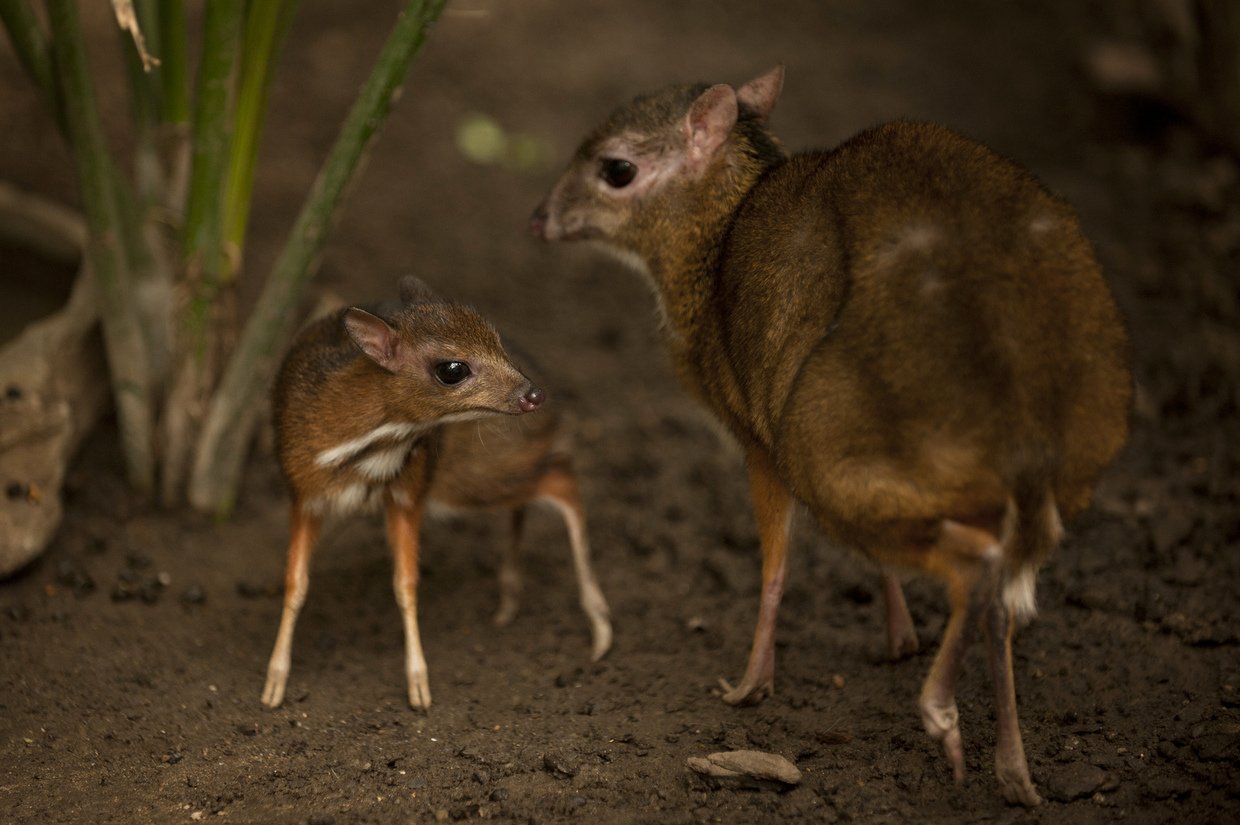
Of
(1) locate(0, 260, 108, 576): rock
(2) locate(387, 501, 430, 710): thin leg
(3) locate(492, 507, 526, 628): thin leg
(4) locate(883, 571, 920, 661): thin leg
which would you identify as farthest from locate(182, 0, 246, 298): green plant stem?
(4) locate(883, 571, 920, 661): thin leg

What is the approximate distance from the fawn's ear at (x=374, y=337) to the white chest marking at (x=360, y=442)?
232 millimetres

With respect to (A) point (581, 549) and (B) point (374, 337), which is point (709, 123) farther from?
(A) point (581, 549)

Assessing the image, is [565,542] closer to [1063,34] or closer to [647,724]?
[647,724]

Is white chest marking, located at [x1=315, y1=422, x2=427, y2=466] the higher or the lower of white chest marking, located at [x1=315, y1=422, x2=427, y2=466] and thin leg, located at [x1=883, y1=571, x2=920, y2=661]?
the higher

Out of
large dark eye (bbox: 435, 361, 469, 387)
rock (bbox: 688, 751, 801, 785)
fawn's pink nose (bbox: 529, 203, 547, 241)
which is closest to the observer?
rock (bbox: 688, 751, 801, 785)

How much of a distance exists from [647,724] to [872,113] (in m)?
6.31

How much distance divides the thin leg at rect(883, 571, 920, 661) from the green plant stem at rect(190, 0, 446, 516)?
105 inches

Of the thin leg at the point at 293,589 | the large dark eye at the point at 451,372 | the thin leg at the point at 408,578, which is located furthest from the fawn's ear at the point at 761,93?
the thin leg at the point at 293,589

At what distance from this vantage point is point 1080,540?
5.93 m

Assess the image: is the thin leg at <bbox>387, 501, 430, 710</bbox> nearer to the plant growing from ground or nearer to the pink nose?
the pink nose

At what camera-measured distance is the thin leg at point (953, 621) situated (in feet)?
12.8

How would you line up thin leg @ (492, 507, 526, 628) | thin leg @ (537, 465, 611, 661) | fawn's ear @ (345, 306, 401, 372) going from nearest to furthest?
fawn's ear @ (345, 306, 401, 372) < thin leg @ (537, 465, 611, 661) < thin leg @ (492, 507, 526, 628)

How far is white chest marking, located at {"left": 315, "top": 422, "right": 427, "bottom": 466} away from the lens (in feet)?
16.7

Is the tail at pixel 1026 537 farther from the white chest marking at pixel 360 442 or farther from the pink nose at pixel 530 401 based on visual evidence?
the white chest marking at pixel 360 442
